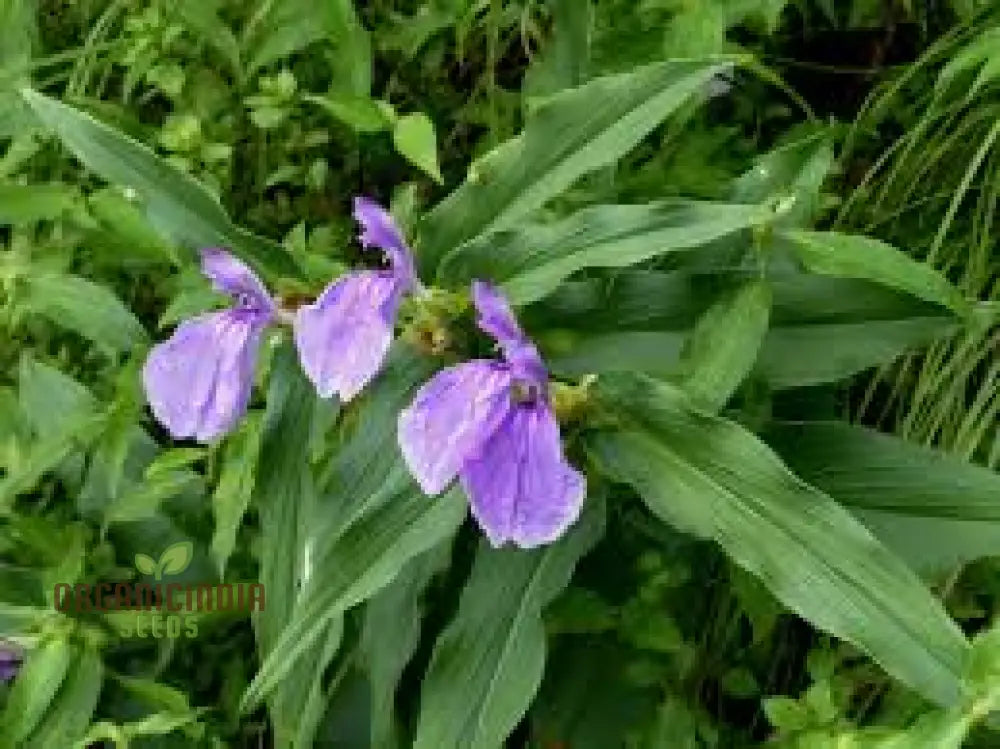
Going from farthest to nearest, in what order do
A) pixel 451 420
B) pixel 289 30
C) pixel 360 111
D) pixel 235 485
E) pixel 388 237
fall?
pixel 289 30
pixel 360 111
pixel 235 485
pixel 388 237
pixel 451 420

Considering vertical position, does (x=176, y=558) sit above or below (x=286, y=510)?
below

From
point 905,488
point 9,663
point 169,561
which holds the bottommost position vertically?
point 9,663

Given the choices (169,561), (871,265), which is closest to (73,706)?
(169,561)

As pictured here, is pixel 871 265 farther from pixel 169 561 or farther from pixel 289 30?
pixel 289 30

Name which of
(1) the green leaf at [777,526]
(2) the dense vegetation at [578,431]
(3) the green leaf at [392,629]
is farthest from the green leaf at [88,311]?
(1) the green leaf at [777,526]

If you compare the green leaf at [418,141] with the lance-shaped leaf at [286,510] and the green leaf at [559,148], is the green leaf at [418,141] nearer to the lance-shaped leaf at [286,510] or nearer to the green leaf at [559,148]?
the green leaf at [559,148]

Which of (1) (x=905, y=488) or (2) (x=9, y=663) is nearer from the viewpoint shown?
(1) (x=905, y=488)

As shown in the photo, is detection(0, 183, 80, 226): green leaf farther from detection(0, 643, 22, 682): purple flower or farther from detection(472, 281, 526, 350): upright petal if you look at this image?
detection(472, 281, 526, 350): upright petal
